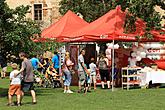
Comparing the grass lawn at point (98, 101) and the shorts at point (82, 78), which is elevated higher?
the shorts at point (82, 78)

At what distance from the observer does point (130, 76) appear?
2089 cm

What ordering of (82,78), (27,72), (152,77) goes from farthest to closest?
(152,77)
(82,78)
(27,72)

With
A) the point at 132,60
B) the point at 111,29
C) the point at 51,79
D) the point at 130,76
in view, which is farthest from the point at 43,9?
the point at 130,76

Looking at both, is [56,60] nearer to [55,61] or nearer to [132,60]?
[55,61]

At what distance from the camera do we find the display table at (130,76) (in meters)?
20.9

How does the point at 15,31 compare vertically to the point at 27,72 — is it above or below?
above

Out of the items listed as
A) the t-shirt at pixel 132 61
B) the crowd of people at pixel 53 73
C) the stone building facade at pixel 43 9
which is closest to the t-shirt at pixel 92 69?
the crowd of people at pixel 53 73

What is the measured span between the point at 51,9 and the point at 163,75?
31.9 m

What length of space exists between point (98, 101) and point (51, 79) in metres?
6.54

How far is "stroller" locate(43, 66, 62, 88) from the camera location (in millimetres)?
22078

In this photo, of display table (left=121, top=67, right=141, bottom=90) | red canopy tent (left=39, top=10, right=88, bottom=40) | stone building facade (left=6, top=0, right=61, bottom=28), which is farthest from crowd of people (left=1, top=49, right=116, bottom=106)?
stone building facade (left=6, top=0, right=61, bottom=28)

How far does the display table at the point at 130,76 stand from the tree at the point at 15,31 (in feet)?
14.9

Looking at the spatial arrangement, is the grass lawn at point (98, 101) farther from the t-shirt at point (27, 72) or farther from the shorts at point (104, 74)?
the shorts at point (104, 74)

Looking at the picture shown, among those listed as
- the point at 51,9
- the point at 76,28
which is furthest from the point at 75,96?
the point at 51,9
